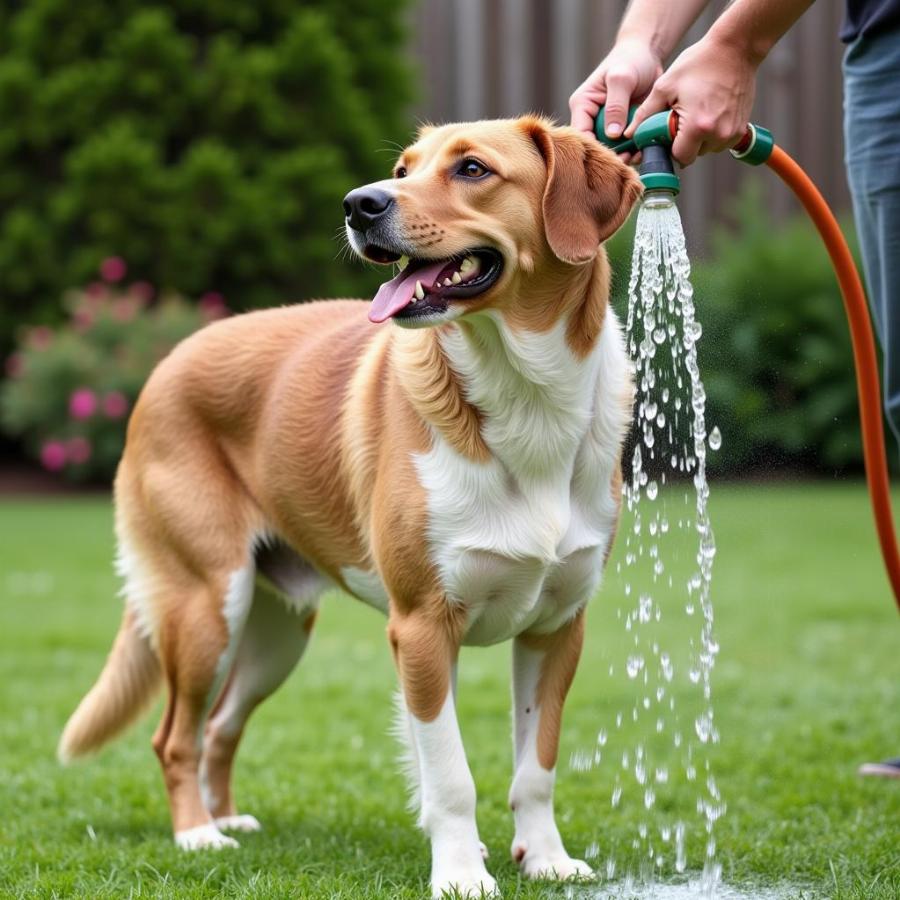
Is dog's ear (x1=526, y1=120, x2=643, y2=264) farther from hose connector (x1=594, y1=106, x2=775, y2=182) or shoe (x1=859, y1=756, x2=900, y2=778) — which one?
shoe (x1=859, y1=756, x2=900, y2=778)

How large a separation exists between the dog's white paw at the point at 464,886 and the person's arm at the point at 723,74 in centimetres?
177

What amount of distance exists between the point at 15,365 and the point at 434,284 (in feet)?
36.0

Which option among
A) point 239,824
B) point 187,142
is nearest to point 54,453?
point 187,142

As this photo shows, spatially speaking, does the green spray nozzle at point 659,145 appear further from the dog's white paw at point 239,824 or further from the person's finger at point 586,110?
the dog's white paw at point 239,824

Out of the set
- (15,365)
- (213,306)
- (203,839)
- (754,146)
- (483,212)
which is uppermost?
(754,146)

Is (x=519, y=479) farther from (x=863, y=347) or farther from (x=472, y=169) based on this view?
(x=863, y=347)

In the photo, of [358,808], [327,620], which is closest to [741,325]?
[327,620]

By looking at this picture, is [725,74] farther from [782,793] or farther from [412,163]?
[782,793]

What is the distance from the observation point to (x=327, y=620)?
8188 millimetres

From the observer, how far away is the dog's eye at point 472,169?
131 inches

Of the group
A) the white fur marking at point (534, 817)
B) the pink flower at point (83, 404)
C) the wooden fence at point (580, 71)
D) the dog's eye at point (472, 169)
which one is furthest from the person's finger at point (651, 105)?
the wooden fence at point (580, 71)

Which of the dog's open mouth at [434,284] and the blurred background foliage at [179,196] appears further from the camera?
the blurred background foliage at [179,196]

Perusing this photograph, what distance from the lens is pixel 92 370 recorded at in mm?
12945

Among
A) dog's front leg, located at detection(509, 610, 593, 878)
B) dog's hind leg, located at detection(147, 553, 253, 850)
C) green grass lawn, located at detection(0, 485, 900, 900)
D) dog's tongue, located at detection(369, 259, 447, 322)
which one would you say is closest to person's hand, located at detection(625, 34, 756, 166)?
dog's tongue, located at detection(369, 259, 447, 322)
